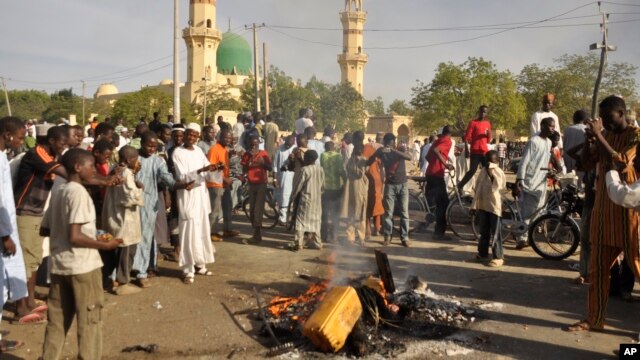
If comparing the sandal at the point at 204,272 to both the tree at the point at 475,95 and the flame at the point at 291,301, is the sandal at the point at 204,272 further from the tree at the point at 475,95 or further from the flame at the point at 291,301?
the tree at the point at 475,95

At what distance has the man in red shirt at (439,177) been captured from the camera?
842cm

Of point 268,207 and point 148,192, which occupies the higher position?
point 148,192

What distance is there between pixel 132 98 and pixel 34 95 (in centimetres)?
3098

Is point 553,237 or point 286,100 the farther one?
point 286,100

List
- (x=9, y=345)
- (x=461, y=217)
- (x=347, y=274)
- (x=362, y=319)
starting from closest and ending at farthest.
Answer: (x=9, y=345) < (x=362, y=319) < (x=347, y=274) < (x=461, y=217)

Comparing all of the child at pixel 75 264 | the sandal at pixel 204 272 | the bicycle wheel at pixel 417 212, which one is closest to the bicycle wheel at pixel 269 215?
the bicycle wheel at pixel 417 212

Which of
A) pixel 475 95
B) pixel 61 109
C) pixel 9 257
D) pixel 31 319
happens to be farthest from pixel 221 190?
pixel 61 109

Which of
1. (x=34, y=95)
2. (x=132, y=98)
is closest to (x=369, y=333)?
(x=132, y=98)

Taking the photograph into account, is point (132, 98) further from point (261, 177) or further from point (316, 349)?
point (316, 349)

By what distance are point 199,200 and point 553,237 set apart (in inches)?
192

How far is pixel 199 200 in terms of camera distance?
241 inches

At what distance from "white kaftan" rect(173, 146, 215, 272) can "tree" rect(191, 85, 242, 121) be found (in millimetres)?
37916

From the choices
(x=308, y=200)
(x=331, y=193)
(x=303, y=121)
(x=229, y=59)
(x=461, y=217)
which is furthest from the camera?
(x=229, y=59)

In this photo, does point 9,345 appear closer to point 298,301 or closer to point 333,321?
point 298,301
